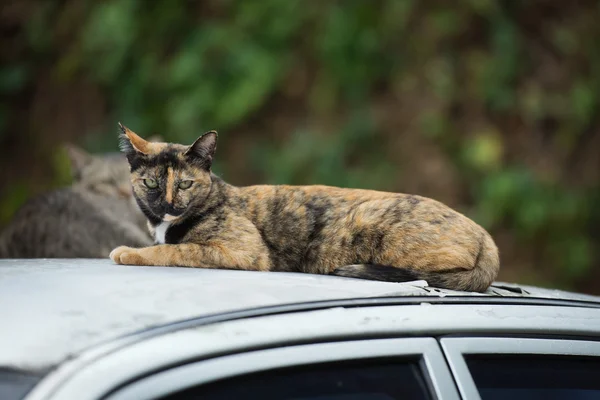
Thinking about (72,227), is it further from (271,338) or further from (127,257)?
(271,338)

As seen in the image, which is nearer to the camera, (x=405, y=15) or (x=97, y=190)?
(x=97, y=190)

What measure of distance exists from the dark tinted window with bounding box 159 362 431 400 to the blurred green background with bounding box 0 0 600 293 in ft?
22.0

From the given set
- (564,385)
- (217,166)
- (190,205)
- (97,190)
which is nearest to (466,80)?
(217,166)

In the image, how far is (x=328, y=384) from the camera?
181 cm

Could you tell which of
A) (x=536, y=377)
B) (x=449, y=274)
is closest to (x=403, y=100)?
(x=449, y=274)

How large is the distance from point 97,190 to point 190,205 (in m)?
2.94

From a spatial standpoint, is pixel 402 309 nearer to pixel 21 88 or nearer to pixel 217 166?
pixel 217 166

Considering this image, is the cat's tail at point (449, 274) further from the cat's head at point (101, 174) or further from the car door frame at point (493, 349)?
the cat's head at point (101, 174)

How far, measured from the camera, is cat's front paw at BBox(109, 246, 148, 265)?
272 centimetres

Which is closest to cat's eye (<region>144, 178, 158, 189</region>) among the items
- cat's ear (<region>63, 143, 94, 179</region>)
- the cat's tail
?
the cat's tail

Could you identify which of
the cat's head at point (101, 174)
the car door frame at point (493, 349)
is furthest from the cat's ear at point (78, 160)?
the car door frame at point (493, 349)

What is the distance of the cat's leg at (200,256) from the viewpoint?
2889mm

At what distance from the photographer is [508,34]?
29.1 feet

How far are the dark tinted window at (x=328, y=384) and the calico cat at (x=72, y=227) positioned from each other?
288cm
